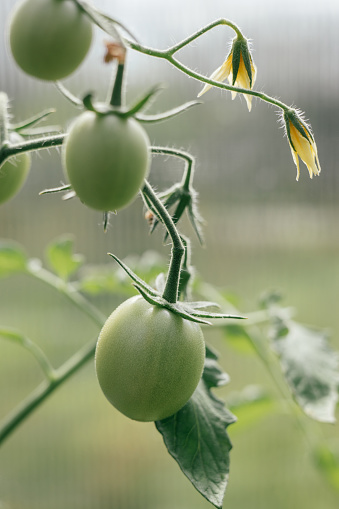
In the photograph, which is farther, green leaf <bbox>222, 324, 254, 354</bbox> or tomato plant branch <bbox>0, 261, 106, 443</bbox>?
green leaf <bbox>222, 324, 254, 354</bbox>

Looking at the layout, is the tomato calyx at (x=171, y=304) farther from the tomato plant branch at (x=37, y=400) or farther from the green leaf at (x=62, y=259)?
the green leaf at (x=62, y=259)

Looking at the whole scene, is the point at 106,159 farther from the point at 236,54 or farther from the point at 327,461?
the point at 327,461

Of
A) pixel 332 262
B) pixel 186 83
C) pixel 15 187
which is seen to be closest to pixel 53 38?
pixel 15 187

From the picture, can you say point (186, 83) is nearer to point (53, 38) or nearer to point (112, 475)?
point (112, 475)

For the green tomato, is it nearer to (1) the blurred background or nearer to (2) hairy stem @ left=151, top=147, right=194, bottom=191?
(2) hairy stem @ left=151, top=147, right=194, bottom=191

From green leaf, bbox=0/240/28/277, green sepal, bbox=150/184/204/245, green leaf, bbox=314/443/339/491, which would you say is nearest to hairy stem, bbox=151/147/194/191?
green sepal, bbox=150/184/204/245

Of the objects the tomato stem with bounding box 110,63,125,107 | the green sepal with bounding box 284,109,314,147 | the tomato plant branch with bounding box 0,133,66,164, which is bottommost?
the green sepal with bounding box 284,109,314,147

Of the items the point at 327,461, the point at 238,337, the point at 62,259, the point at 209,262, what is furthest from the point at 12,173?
the point at 209,262

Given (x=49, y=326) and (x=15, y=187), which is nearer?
(x=15, y=187)
